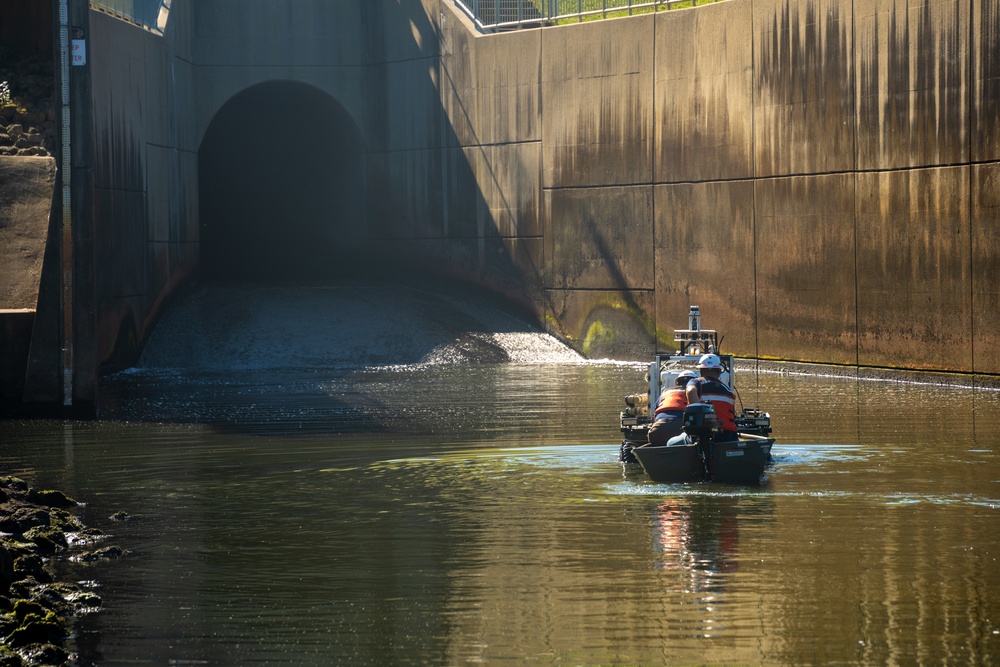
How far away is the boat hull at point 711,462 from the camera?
49.9ft

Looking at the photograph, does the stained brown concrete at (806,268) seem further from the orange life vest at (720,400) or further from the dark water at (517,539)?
the orange life vest at (720,400)

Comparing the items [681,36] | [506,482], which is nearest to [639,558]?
[506,482]

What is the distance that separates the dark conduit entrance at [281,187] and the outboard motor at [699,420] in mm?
22348

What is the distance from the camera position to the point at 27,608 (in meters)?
9.66

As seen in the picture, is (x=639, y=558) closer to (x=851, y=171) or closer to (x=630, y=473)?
(x=630, y=473)

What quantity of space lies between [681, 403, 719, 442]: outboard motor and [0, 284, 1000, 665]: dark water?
1.77 feet

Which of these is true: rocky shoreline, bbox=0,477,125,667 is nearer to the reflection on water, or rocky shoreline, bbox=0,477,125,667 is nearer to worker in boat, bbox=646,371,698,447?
the reflection on water

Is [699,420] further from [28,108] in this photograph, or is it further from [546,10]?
[546,10]

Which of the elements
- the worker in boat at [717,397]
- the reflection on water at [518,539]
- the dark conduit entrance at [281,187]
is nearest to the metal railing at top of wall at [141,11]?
the dark conduit entrance at [281,187]

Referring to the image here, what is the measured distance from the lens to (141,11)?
3117 cm

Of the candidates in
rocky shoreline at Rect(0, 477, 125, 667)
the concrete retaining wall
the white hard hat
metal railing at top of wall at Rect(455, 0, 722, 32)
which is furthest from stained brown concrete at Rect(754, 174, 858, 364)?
rocky shoreline at Rect(0, 477, 125, 667)

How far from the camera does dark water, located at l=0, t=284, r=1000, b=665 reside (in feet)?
30.6

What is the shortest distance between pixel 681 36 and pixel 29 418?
14118mm

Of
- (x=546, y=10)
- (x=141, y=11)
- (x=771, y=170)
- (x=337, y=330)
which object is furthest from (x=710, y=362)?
(x=546, y=10)
